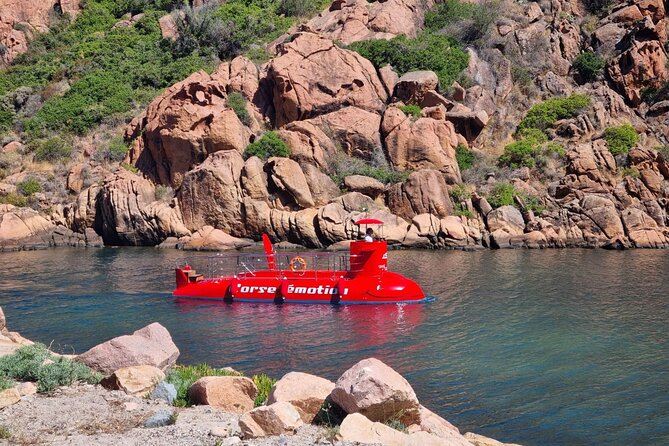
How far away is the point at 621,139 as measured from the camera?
5856 centimetres

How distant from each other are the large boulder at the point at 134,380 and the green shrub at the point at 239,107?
172 feet

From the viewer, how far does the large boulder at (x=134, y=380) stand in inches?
A: 496

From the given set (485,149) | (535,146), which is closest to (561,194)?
(535,146)

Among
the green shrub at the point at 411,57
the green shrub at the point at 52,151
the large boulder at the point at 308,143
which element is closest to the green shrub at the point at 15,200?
the green shrub at the point at 52,151

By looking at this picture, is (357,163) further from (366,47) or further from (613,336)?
(613,336)

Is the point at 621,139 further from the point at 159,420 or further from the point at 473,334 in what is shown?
the point at 159,420

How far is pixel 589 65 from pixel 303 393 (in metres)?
68.5

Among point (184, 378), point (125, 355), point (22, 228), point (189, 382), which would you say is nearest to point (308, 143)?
point (22, 228)

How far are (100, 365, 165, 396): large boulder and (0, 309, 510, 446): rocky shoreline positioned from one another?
0.02 meters

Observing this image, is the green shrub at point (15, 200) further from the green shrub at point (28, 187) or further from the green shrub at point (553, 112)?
the green shrub at point (553, 112)

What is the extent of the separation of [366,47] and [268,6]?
84.5 feet

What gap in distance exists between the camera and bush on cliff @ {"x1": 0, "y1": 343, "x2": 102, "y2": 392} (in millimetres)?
12543

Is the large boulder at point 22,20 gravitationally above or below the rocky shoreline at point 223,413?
above

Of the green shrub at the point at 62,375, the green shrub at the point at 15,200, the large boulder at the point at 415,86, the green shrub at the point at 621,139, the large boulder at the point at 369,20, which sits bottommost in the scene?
the green shrub at the point at 62,375
